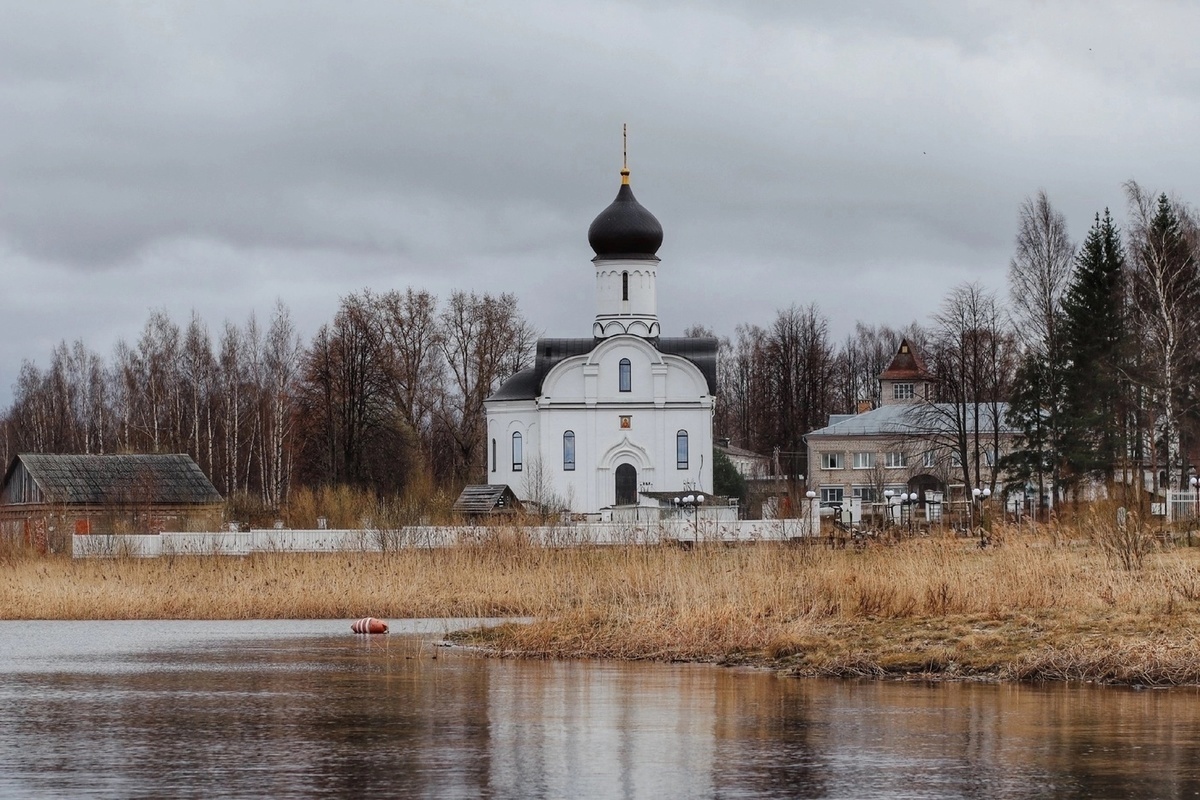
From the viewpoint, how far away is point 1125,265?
59.2 meters

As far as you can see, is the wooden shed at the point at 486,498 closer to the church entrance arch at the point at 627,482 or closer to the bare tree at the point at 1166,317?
the church entrance arch at the point at 627,482

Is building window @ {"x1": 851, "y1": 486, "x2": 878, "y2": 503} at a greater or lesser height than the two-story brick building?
lesser

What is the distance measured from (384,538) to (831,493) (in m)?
57.8

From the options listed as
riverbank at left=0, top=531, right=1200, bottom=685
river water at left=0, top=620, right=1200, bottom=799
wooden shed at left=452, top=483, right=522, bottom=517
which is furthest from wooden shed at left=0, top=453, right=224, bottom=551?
river water at left=0, top=620, right=1200, bottom=799

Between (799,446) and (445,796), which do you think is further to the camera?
(799,446)

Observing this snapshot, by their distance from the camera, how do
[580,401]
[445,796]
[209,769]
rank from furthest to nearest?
[580,401] < [209,769] < [445,796]

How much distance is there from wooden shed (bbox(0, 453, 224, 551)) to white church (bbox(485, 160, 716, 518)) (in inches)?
638

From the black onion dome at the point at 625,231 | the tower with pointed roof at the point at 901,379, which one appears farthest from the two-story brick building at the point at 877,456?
the black onion dome at the point at 625,231

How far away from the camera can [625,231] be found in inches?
3031

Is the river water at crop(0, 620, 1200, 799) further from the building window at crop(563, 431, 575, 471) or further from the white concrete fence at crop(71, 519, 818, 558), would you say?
the building window at crop(563, 431, 575, 471)

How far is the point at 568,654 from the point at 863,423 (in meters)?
73.8

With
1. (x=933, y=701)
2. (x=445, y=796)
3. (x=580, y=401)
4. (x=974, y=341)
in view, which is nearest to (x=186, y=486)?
(x=580, y=401)

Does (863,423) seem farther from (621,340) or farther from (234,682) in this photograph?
(234,682)

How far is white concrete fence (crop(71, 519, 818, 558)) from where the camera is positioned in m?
35.3
